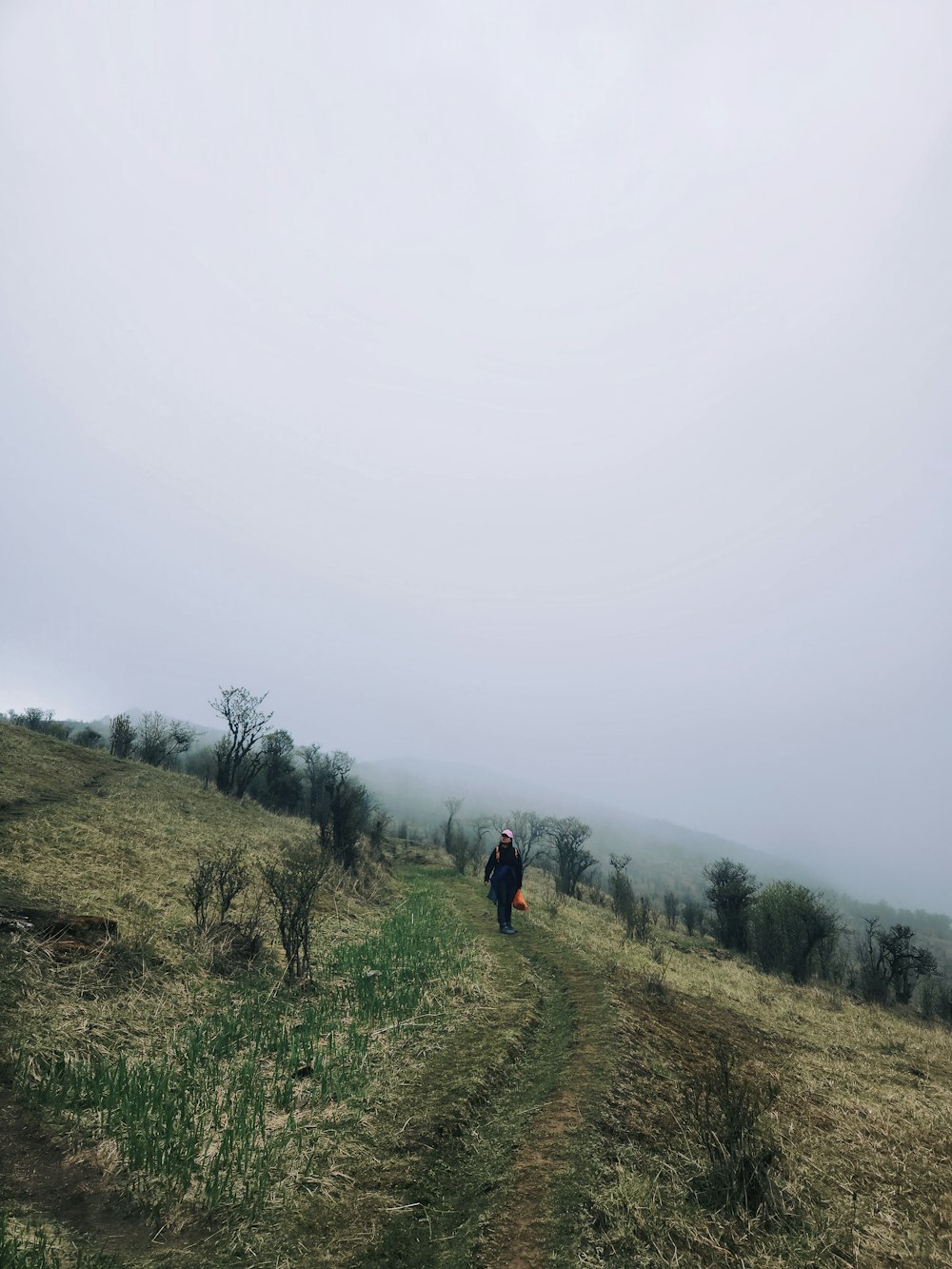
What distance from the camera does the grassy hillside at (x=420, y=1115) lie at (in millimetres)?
4832

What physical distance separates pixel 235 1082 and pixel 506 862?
979cm

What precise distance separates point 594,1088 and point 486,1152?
2.11 meters

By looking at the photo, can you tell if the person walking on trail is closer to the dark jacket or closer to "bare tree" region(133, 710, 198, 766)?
the dark jacket

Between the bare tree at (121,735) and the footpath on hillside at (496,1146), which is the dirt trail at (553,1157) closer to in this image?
the footpath on hillside at (496,1146)

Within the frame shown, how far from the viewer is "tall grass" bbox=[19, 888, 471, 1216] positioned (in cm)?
538

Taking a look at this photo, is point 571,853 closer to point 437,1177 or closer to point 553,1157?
point 553,1157

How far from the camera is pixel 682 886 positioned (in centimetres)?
14438

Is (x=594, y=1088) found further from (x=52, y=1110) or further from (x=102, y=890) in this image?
(x=102, y=890)

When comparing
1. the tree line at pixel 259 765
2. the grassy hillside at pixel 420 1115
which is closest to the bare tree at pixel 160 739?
the tree line at pixel 259 765

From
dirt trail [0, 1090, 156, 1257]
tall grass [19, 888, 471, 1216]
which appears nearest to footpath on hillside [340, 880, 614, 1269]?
tall grass [19, 888, 471, 1216]

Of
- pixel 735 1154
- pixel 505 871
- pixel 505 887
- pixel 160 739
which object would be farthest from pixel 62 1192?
pixel 160 739

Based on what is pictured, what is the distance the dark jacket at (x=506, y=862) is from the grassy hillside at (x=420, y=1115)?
2.43m

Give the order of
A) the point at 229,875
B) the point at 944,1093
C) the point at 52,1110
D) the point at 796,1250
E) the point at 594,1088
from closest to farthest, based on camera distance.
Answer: the point at 796,1250 < the point at 52,1110 < the point at 594,1088 < the point at 944,1093 < the point at 229,875

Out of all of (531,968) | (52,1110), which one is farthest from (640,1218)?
(531,968)
